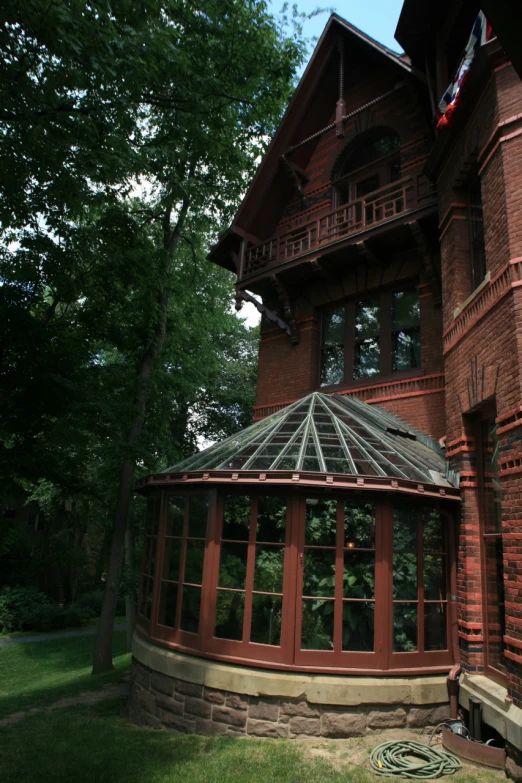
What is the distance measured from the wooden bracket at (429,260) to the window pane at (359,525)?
4.61 metres

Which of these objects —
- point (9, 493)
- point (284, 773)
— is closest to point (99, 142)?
point (9, 493)

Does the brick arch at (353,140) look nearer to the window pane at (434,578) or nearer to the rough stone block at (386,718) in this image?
the window pane at (434,578)

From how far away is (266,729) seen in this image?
21.6 feet

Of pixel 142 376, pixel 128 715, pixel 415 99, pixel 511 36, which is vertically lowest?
pixel 128 715

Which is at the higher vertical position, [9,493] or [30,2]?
[30,2]

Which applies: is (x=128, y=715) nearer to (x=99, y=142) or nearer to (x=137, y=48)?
(x=99, y=142)

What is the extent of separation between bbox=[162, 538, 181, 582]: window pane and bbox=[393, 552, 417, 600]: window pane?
321 centimetres

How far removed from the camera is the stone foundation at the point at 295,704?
6.48m

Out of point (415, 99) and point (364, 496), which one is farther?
point (415, 99)

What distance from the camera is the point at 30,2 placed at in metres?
5.27

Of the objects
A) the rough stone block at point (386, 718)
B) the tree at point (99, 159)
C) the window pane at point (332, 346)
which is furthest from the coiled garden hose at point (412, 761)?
the window pane at point (332, 346)

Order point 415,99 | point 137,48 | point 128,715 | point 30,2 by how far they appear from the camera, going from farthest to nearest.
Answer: point 415,99 < point 128,715 < point 137,48 < point 30,2

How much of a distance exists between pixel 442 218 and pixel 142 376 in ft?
28.9

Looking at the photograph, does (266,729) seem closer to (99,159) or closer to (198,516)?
(198,516)
